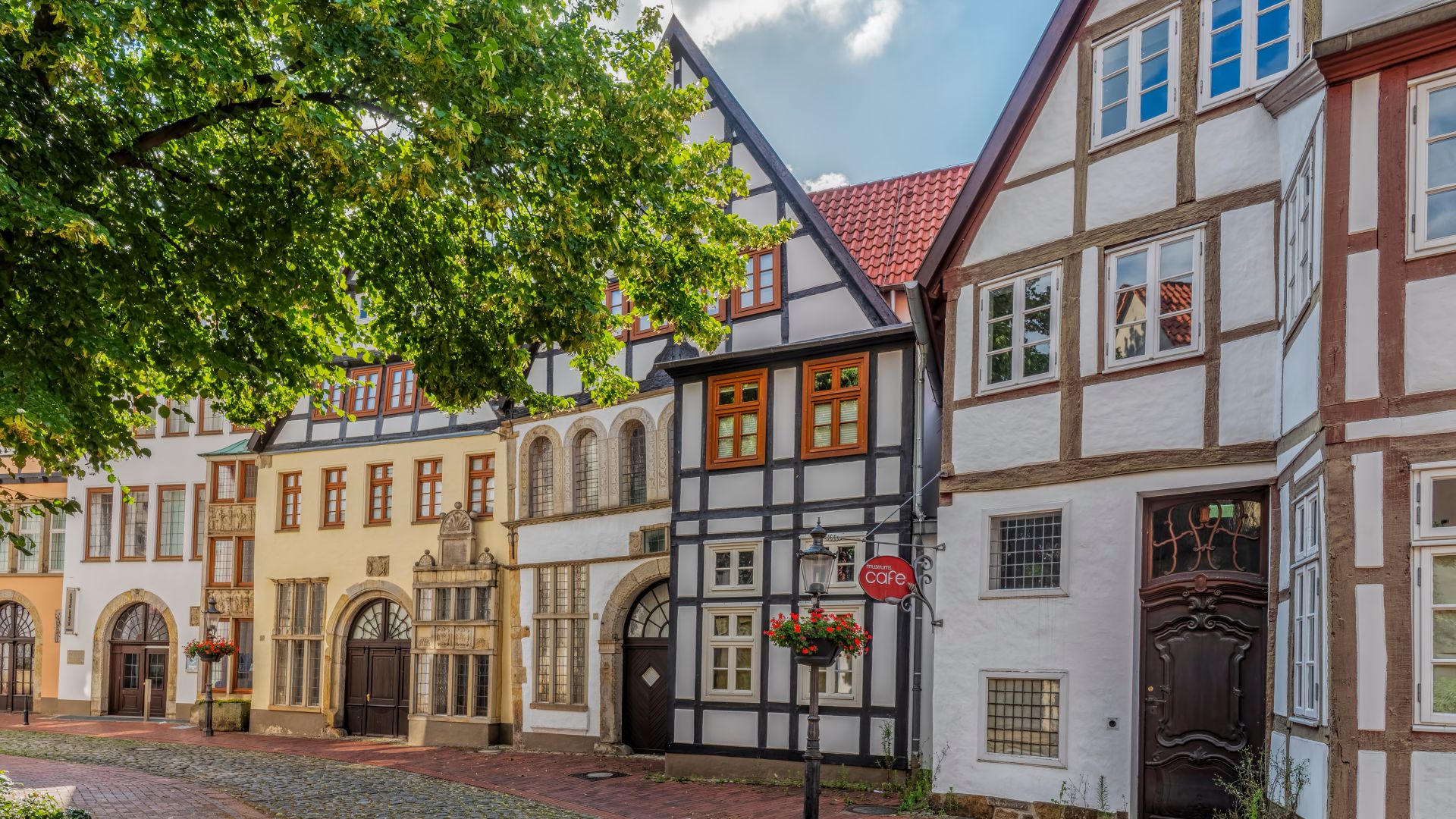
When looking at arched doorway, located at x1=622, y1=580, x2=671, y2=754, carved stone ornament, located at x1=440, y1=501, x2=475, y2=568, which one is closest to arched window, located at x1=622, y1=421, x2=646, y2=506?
arched doorway, located at x1=622, y1=580, x2=671, y2=754

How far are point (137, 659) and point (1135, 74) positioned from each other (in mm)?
29145

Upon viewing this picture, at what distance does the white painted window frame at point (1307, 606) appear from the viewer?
9.17m

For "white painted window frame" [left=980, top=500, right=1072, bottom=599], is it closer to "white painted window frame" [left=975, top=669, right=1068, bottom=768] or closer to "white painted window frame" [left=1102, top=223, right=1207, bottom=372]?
"white painted window frame" [left=975, top=669, right=1068, bottom=768]

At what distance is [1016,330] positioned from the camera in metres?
14.2

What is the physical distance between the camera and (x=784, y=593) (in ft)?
60.8

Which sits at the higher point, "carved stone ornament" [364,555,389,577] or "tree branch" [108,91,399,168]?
"tree branch" [108,91,399,168]

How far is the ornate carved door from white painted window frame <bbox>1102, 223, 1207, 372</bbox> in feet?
4.25

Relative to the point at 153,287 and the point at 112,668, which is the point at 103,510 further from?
the point at 153,287

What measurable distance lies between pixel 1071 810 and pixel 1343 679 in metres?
4.79

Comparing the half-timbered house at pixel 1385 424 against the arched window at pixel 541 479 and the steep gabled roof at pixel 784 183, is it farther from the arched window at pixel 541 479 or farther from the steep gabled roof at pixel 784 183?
the arched window at pixel 541 479

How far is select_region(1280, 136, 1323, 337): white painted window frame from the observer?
31.8ft

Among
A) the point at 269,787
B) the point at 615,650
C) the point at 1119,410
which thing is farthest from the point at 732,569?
the point at 1119,410

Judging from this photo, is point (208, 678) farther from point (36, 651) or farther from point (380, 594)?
point (36, 651)

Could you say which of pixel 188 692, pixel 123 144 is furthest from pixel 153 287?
pixel 188 692
